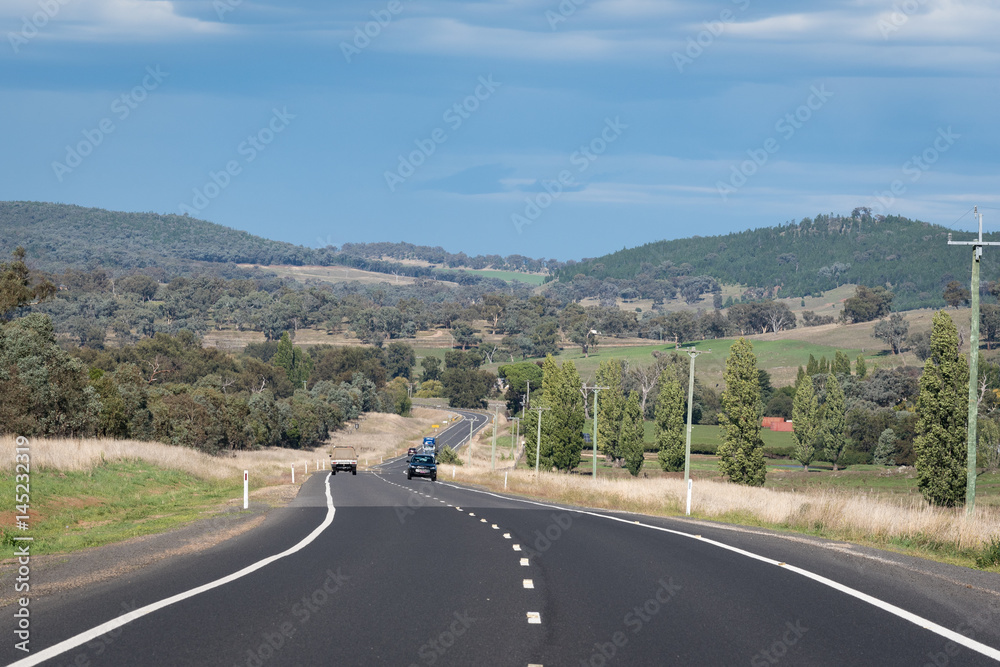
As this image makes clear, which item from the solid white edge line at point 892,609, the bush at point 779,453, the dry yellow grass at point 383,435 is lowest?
the dry yellow grass at point 383,435

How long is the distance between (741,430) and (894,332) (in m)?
132

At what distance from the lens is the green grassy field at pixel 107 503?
19.4 m

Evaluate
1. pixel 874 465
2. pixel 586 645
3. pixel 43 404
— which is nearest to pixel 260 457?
pixel 43 404

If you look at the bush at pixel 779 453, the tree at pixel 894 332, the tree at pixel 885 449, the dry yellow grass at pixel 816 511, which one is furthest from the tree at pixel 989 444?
the tree at pixel 894 332

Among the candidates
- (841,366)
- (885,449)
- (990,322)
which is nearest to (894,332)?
(990,322)

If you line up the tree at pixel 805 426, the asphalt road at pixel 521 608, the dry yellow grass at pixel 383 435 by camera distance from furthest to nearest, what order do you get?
the dry yellow grass at pixel 383 435 → the tree at pixel 805 426 → the asphalt road at pixel 521 608

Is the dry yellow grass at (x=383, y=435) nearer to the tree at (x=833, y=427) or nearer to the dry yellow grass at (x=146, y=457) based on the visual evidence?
the dry yellow grass at (x=146, y=457)

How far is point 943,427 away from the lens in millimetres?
48500

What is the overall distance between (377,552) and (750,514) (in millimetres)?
15128

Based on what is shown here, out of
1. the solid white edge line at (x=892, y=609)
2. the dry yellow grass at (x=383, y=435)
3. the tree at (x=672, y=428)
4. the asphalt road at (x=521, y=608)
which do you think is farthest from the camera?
the dry yellow grass at (x=383, y=435)

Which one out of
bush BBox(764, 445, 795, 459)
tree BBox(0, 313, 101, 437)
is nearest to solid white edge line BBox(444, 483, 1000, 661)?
tree BBox(0, 313, 101, 437)

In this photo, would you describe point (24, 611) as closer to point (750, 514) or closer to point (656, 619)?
point (656, 619)

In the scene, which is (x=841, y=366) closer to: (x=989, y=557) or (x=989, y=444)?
(x=989, y=444)

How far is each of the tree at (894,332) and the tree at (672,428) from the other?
10592 cm
